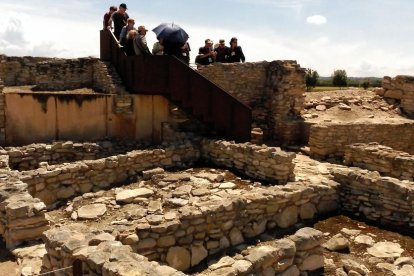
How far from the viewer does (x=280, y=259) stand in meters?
7.05

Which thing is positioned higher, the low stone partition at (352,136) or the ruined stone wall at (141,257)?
the low stone partition at (352,136)

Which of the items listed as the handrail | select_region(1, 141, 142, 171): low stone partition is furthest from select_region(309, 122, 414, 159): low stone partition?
select_region(1, 141, 142, 171): low stone partition

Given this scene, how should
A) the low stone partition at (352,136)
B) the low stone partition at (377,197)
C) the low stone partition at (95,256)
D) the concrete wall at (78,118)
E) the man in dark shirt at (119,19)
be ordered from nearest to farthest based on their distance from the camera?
the low stone partition at (95,256)
the low stone partition at (377,197)
the concrete wall at (78,118)
the low stone partition at (352,136)
the man in dark shirt at (119,19)

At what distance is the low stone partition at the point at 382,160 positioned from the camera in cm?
1210

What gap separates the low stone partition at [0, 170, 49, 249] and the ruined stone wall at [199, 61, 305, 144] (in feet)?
33.1

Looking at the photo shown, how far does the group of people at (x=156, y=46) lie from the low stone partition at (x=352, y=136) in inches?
179

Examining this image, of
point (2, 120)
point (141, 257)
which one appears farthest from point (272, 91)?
point (141, 257)

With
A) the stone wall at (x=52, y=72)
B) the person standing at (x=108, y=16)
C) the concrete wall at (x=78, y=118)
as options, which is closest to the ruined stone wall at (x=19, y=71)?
the stone wall at (x=52, y=72)

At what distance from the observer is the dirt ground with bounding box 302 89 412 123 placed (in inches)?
702

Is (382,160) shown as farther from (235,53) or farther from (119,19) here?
(119,19)

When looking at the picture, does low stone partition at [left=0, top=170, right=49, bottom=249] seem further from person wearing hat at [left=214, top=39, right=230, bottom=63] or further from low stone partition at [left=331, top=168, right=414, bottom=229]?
person wearing hat at [left=214, top=39, right=230, bottom=63]

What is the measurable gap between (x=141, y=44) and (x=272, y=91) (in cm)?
606

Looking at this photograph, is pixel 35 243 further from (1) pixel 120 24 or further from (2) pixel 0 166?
(1) pixel 120 24

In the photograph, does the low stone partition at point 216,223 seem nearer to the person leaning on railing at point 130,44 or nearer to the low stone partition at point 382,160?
the low stone partition at point 382,160
